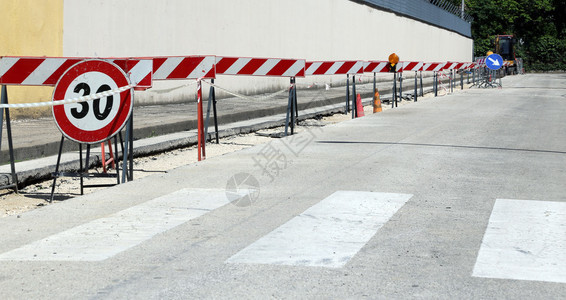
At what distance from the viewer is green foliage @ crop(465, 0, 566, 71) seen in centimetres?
10862

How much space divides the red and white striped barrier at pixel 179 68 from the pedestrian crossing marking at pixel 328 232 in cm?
450

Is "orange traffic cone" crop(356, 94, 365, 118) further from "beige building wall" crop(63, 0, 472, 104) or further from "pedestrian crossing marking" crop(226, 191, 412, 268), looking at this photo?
"pedestrian crossing marking" crop(226, 191, 412, 268)

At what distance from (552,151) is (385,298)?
848 cm

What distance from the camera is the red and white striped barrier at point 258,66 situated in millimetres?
15070

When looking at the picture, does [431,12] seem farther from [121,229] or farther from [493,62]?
[121,229]

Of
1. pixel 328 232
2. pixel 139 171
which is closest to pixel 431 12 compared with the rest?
pixel 139 171

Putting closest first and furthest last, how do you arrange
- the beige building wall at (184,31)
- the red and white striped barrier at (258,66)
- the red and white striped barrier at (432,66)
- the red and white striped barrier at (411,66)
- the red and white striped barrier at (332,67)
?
the red and white striped barrier at (258,66), the beige building wall at (184,31), the red and white striped barrier at (332,67), the red and white striped barrier at (411,66), the red and white striped barrier at (432,66)

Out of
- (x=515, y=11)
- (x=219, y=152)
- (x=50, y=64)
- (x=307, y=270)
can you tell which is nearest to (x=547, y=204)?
(x=307, y=270)

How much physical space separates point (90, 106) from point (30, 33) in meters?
8.07

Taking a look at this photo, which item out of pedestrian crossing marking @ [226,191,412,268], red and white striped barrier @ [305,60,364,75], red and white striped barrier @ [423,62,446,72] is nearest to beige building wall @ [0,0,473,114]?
red and white striped barrier @ [305,60,364,75]

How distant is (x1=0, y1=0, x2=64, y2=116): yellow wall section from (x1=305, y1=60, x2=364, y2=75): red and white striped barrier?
4.98 m

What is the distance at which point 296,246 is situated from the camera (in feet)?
21.2

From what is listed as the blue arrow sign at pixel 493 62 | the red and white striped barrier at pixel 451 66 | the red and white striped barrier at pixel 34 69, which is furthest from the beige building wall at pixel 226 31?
the blue arrow sign at pixel 493 62

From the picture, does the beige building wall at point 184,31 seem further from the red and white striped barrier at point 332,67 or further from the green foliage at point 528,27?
the green foliage at point 528,27
